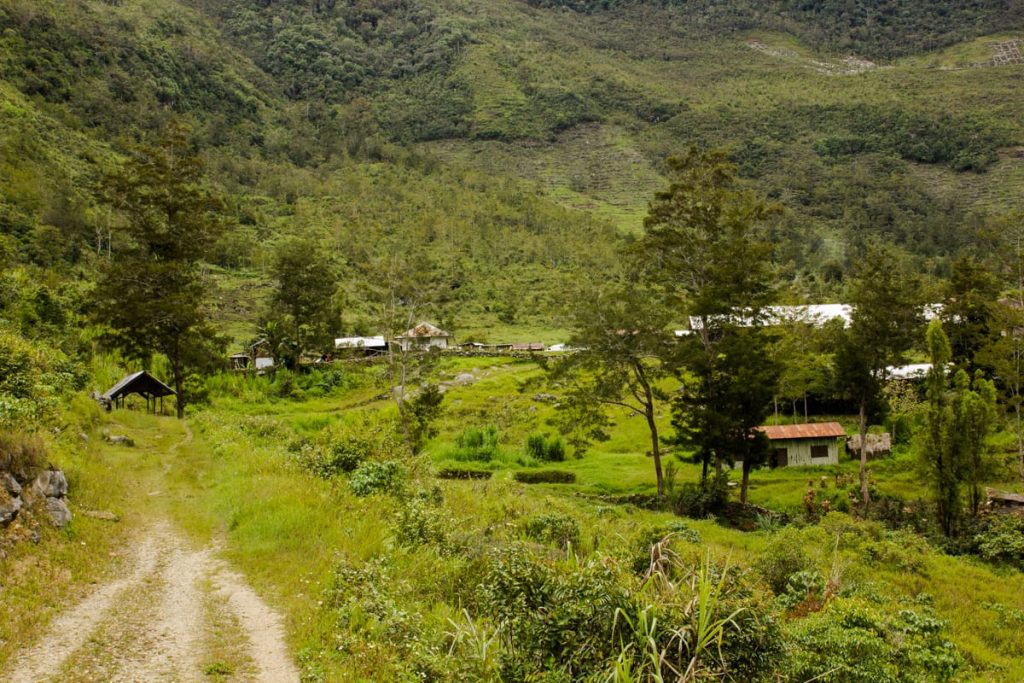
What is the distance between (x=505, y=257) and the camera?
107938mm

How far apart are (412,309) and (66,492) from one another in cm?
1826

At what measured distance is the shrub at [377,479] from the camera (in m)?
Result: 14.0

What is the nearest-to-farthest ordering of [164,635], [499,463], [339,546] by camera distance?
[164,635] < [339,546] < [499,463]

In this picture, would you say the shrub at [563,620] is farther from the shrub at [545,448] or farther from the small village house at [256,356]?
the small village house at [256,356]

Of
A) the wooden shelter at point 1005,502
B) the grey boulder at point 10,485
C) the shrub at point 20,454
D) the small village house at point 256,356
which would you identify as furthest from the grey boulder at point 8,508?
the small village house at point 256,356

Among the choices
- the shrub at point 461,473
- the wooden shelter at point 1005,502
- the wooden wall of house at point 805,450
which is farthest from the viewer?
the wooden wall of house at point 805,450

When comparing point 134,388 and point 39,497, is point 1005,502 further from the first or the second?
point 134,388

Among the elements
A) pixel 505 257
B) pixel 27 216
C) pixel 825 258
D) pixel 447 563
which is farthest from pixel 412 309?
pixel 825 258

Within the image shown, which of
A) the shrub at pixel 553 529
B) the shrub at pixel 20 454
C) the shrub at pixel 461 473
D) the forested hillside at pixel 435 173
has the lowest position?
the shrub at pixel 461 473

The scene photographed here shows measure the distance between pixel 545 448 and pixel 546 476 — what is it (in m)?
4.05

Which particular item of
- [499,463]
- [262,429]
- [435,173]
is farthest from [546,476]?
[435,173]

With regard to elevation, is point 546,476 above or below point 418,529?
below

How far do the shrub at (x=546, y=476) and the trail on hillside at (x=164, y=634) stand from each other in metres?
20.7

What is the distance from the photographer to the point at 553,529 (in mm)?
12742
